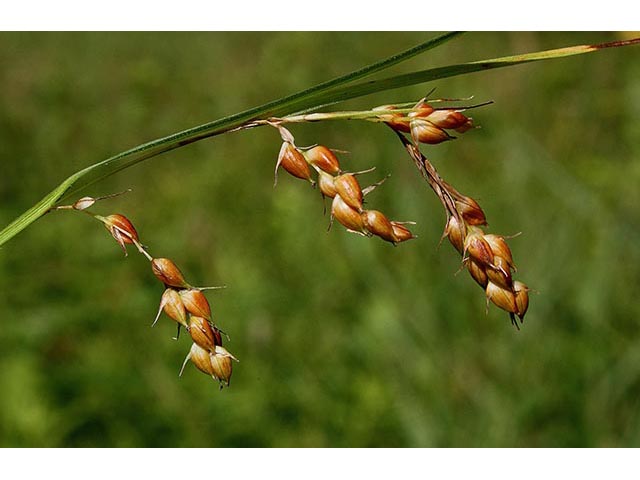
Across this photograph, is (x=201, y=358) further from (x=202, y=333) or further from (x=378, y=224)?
(x=378, y=224)

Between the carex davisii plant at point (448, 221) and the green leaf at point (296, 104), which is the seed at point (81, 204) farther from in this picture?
the carex davisii plant at point (448, 221)

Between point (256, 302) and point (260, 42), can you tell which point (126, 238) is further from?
point (260, 42)

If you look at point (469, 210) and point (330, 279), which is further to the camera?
point (330, 279)

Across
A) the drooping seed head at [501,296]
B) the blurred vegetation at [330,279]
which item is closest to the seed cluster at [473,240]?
the drooping seed head at [501,296]

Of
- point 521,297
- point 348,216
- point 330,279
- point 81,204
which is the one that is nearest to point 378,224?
point 348,216

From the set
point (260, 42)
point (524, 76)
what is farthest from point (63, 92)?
point (524, 76)

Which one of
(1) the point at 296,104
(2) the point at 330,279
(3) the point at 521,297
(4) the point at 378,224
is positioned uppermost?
(1) the point at 296,104

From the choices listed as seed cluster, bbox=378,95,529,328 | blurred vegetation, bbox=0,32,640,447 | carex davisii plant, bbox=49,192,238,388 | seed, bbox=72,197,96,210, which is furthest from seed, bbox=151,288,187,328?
blurred vegetation, bbox=0,32,640,447
